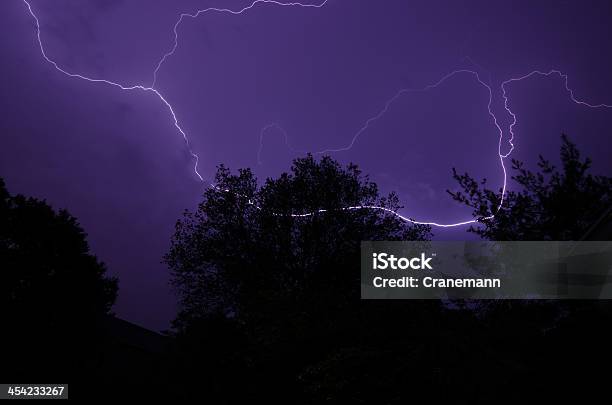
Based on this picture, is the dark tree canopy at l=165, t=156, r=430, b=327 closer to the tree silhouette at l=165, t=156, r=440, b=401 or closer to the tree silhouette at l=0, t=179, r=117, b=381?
the tree silhouette at l=165, t=156, r=440, b=401

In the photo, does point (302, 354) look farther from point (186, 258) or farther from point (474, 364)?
point (186, 258)

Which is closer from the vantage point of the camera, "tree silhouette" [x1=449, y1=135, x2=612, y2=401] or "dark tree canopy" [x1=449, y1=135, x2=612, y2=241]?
"tree silhouette" [x1=449, y1=135, x2=612, y2=401]

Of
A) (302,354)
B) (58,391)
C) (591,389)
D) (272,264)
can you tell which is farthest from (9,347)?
(591,389)

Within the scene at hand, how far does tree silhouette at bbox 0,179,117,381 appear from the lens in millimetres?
16359

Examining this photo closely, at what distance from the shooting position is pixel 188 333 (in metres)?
14.7

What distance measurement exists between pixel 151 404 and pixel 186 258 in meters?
7.14
